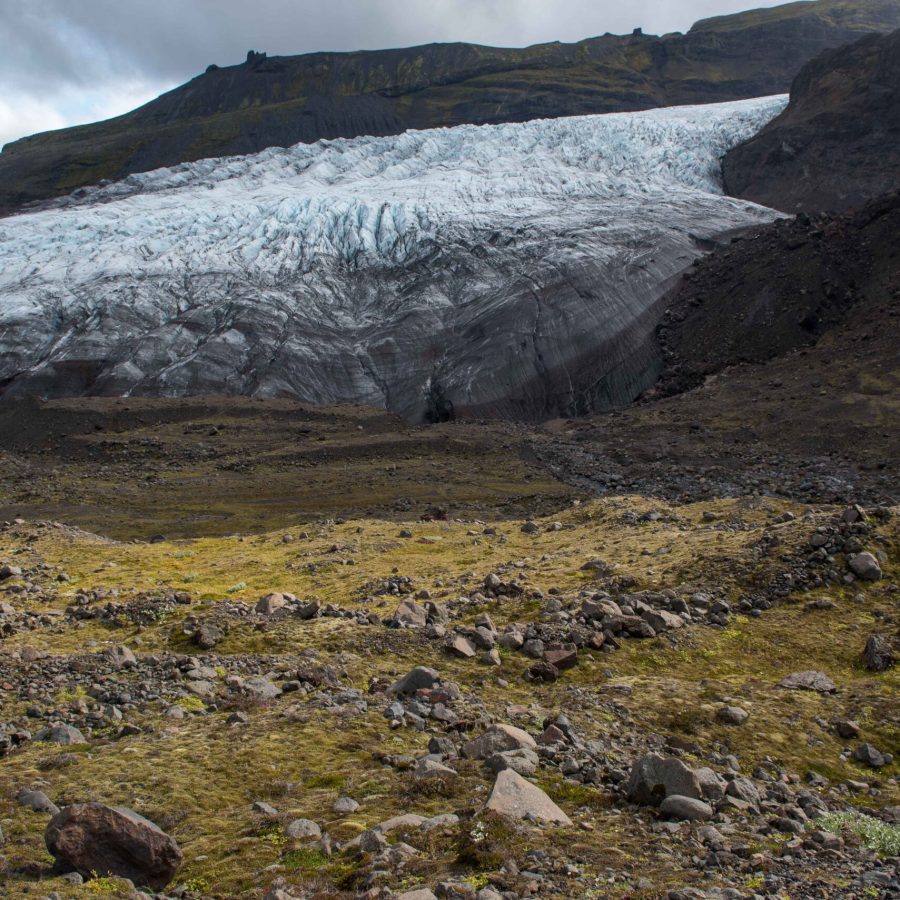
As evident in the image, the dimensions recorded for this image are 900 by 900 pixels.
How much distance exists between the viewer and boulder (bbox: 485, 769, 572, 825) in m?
8.48

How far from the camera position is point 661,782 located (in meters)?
9.05

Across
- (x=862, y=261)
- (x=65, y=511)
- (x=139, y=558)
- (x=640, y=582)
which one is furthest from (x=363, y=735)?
(x=862, y=261)

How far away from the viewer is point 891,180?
299ft

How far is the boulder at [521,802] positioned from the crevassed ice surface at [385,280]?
57652mm

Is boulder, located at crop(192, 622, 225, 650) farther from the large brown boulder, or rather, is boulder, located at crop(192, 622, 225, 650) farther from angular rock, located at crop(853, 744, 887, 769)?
angular rock, located at crop(853, 744, 887, 769)

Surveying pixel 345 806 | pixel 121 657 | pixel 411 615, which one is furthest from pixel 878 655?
pixel 121 657

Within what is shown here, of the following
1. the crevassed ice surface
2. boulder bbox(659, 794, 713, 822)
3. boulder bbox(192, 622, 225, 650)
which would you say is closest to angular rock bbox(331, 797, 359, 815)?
boulder bbox(659, 794, 713, 822)

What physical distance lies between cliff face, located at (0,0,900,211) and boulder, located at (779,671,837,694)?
5081 inches

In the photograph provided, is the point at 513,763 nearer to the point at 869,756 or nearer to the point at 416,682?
the point at 416,682

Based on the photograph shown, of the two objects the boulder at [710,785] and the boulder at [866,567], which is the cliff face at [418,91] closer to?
the boulder at [866,567]

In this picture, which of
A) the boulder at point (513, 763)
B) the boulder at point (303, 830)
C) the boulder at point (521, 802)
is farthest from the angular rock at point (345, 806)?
the boulder at point (513, 763)

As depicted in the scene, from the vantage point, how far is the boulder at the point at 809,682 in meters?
12.9

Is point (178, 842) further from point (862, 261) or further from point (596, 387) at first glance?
point (862, 261)

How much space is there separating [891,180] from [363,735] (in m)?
97.0
